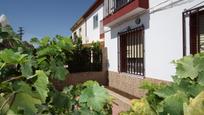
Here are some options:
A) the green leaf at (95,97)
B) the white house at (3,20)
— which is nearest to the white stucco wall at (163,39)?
the green leaf at (95,97)

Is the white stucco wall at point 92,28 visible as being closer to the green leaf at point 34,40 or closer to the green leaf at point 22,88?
the green leaf at point 34,40

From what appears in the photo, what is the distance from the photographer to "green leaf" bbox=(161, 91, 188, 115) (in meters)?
1.21

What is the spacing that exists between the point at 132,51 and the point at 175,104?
14.0 m

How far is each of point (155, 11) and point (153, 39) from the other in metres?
1.03

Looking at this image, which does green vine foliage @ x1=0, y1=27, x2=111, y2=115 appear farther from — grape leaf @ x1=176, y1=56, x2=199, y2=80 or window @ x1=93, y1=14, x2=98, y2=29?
window @ x1=93, y1=14, x2=98, y2=29

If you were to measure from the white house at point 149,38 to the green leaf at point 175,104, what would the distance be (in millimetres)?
7700

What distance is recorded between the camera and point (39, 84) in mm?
1380

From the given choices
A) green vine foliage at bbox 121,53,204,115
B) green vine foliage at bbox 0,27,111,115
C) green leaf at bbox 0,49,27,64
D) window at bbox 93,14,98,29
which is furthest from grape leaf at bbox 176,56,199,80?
window at bbox 93,14,98,29

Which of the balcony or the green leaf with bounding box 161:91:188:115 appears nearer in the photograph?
the green leaf with bounding box 161:91:188:115

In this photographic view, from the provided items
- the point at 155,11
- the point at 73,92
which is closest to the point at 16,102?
the point at 73,92

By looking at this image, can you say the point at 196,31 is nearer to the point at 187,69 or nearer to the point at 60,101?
the point at 60,101

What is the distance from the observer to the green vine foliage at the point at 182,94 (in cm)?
107

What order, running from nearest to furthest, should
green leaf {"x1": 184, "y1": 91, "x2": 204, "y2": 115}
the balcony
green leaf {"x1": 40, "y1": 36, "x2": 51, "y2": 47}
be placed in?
1. green leaf {"x1": 184, "y1": 91, "x2": 204, "y2": 115}
2. green leaf {"x1": 40, "y1": 36, "x2": 51, "y2": 47}
3. the balcony

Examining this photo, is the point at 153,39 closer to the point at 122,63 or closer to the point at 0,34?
the point at 122,63
